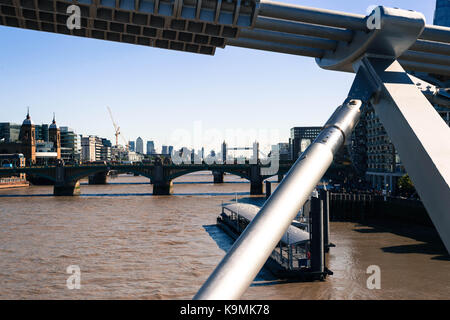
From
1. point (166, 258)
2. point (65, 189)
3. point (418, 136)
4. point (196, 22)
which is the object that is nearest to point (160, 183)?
point (65, 189)

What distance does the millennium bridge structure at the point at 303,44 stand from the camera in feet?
17.6

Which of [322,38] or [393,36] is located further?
[322,38]

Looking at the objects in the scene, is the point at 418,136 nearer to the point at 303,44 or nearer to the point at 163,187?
the point at 303,44

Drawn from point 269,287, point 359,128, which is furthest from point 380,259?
point 359,128

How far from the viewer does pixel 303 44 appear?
26.3 feet

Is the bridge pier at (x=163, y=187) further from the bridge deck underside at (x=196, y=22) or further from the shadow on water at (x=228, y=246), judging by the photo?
the bridge deck underside at (x=196, y=22)

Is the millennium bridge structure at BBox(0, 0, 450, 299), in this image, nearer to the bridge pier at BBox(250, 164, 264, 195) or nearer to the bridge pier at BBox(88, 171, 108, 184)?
the bridge pier at BBox(250, 164, 264, 195)

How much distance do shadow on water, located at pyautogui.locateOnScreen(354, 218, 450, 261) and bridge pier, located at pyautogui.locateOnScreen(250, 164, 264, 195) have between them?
34.6 m

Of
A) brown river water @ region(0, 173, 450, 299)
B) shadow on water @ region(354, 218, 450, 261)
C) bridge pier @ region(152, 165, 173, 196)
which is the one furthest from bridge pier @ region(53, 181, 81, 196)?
shadow on water @ region(354, 218, 450, 261)

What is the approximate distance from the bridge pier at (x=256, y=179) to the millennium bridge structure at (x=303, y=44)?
70.2 m

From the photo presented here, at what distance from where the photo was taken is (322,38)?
8.00 metres
